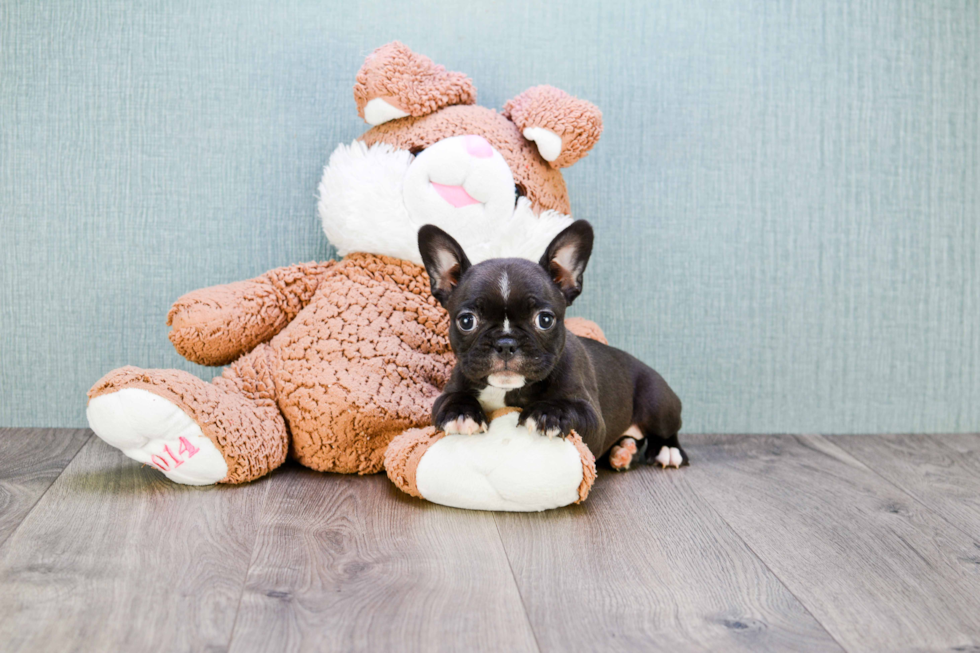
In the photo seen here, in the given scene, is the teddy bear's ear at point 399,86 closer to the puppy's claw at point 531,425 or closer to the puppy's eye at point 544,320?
the puppy's eye at point 544,320

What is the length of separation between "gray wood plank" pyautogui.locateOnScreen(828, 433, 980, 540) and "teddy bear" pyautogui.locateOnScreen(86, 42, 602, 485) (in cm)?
99

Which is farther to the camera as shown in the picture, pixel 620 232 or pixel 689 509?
pixel 620 232

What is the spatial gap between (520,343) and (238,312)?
0.72m

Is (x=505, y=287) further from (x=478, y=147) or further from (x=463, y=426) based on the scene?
(x=478, y=147)

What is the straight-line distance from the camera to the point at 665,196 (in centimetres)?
222

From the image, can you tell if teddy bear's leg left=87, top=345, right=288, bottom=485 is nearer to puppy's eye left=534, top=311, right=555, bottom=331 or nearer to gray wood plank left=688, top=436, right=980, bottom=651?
puppy's eye left=534, top=311, right=555, bottom=331

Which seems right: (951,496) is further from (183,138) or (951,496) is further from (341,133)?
(183,138)

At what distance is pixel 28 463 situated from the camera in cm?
182

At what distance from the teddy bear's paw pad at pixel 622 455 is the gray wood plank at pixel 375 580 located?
484 millimetres

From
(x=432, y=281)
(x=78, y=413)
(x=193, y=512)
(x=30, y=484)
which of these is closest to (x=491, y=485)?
(x=432, y=281)

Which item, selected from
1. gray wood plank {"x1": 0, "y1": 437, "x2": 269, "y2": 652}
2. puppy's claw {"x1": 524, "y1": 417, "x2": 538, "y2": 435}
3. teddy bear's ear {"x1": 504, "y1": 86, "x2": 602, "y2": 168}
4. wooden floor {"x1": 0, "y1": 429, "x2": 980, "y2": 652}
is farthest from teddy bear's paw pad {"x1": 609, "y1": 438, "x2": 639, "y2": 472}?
gray wood plank {"x1": 0, "y1": 437, "x2": 269, "y2": 652}

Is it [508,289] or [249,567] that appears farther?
[508,289]

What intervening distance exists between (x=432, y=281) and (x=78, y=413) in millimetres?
1122

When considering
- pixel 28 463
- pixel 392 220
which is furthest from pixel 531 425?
pixel 28 463
